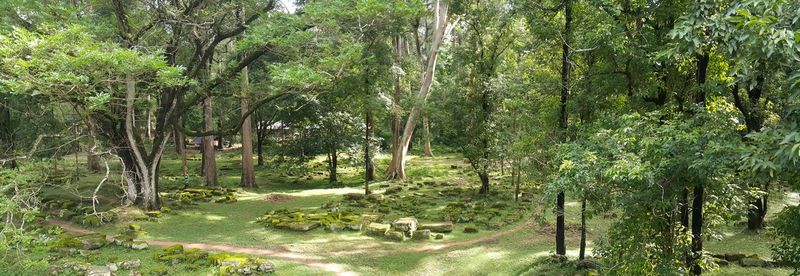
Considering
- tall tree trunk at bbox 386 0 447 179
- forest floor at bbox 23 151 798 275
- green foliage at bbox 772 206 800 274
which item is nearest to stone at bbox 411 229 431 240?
forest floor at bbox 23 151 798 275

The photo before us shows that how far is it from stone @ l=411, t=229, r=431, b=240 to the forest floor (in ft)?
0.94

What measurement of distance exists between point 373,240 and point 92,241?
24.4ft

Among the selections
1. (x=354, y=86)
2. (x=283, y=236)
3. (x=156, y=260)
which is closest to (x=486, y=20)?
(x=354, y=86)

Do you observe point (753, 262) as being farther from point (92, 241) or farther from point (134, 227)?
point (134, 227)

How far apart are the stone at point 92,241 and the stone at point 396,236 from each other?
767 centimetres

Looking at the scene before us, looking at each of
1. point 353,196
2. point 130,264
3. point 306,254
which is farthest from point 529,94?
point 130,264

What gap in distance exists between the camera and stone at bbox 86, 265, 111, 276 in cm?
988

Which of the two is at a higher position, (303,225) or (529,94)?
(529,94)

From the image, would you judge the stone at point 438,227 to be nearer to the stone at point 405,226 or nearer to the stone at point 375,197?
the stone at point 405,226

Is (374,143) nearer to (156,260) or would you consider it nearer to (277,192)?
(277,192)

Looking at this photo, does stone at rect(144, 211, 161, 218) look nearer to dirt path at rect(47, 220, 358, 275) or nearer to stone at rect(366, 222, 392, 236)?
dirt path at rect(47, 220, 358, 275)

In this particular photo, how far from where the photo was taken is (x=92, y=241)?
488 inches

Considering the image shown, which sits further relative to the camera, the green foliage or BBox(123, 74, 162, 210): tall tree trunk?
BBox(123, 74, 162, 210): tall tree trunk

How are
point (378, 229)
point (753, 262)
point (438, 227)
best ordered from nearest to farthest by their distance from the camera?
point (753, 262)
point (378, 229)
point (438, 227)
